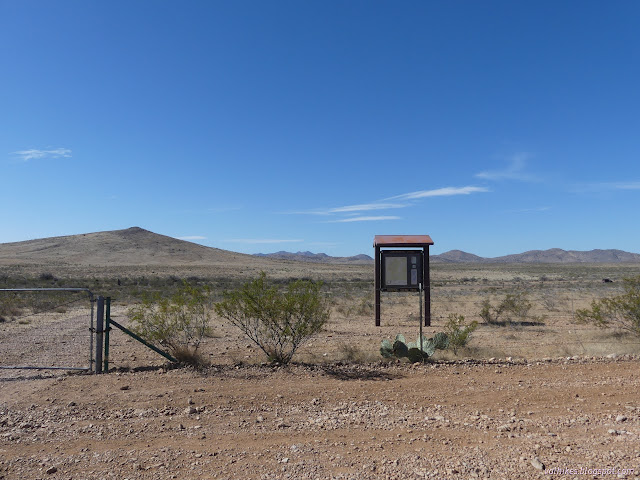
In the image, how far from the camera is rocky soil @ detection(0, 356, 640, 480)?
15.9 feet

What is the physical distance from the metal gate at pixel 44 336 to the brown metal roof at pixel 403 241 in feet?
27.9

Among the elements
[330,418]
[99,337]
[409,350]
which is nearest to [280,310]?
[409,350]

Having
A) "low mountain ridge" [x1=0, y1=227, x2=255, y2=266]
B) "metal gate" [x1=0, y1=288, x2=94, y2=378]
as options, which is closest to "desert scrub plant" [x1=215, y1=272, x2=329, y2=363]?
"metal gate" [x1=0, y1=288, x2=94, y2=378]

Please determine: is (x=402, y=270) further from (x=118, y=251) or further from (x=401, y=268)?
(x=118, y=251)

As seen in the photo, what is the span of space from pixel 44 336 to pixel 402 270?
1063cm

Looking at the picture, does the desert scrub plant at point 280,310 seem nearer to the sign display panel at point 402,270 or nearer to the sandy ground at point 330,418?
the sandy ground at point 330,418

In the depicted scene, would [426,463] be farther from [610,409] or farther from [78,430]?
[78,430]

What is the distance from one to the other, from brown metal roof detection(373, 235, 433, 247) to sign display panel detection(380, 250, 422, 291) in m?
0.58

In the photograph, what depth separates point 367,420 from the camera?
6215mm

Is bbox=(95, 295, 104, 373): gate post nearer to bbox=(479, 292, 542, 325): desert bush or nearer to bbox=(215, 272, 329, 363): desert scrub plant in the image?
bbox=(215, 272, 329, 363): desert scrub plant

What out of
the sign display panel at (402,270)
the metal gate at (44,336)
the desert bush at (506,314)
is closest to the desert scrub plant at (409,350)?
the sign display panel at (402,270)

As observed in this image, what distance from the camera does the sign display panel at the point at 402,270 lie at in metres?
14.8

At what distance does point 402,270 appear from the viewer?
48.6ft

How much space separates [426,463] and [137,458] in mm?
2993
